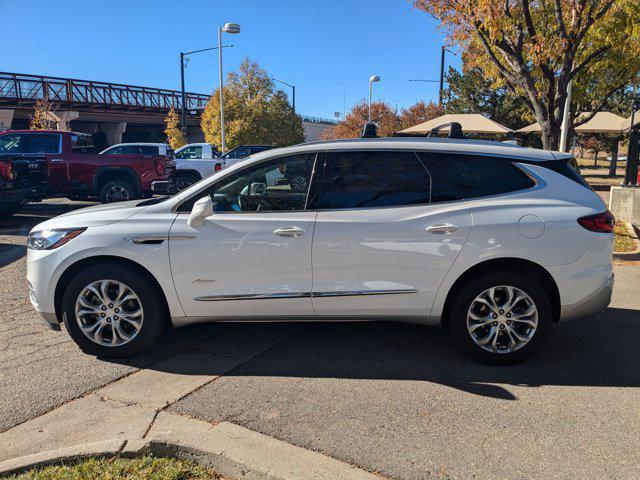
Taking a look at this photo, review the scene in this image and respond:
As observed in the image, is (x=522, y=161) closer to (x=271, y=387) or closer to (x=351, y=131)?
(x=271, y=387)

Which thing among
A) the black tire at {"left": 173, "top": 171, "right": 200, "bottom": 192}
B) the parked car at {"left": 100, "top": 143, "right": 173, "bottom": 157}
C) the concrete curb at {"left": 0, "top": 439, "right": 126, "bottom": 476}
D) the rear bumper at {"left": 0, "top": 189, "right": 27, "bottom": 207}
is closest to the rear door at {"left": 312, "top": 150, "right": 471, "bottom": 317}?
the concrete curb at {"left": 0, "top": 439, "right": 126, "bottom": 476}

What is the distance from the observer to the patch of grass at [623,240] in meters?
8.19

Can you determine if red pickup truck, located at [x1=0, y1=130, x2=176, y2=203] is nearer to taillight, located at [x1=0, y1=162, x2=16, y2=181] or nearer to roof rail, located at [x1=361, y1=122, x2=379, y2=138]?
taillight, located at [x1=0, y1=162, x2=16, y2=181]

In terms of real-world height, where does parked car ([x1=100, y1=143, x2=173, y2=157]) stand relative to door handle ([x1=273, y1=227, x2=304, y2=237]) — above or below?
above

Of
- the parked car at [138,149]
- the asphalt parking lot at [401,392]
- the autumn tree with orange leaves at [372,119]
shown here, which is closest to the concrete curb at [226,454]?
the asphalt parking lot at [401,392]

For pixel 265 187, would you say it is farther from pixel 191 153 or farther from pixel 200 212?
pixel 191 153

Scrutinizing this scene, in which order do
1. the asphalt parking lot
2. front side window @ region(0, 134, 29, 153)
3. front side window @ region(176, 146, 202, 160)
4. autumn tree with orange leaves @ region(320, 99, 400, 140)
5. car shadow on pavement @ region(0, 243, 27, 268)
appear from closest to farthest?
1. the asphalt parking lot
2. car shadow on pavement @ region(0, 243, 27, 268)
3. front side window @ region(0, 134, 29, 153)
4. front side window @ region(176, 146, 202, 160)
5. autumn tree with orange leaves @ region(320, 99, 400, 140)

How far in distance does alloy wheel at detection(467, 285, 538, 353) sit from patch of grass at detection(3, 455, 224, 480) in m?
2.26

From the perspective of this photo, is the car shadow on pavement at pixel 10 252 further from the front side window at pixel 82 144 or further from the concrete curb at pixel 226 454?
the concrete curb at pixel 226 454

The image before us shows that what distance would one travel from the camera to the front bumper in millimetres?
3965

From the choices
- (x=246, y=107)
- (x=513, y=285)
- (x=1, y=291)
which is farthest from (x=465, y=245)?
(x=246, y=107)

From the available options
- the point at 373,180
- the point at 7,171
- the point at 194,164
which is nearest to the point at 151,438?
the point at 373,180

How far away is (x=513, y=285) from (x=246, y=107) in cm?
3070

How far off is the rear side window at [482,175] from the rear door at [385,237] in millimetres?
102
